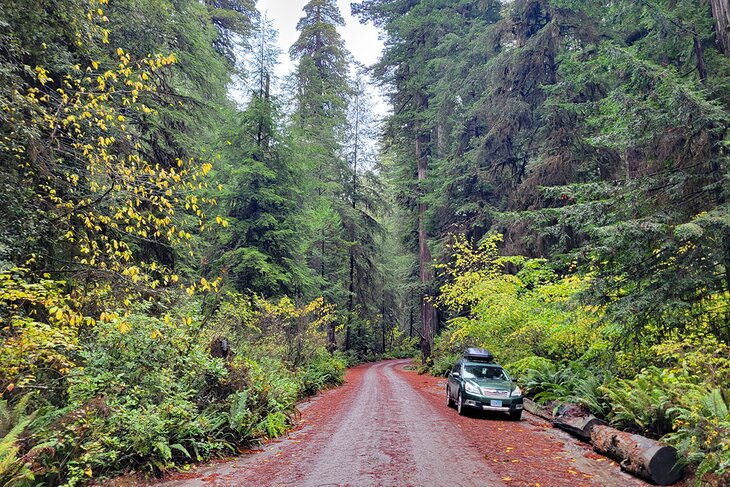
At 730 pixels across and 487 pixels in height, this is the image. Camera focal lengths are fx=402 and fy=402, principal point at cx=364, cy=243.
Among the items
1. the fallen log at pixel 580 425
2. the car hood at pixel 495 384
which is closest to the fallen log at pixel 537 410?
the car hood at pixel 495 384

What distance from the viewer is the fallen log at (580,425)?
27.2ft

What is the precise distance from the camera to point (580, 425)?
8570mm

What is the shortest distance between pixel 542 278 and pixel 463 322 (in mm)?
4010

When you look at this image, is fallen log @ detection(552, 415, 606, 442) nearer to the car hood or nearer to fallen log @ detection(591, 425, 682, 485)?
fallen log @ detection(591, 425, 682, 485)

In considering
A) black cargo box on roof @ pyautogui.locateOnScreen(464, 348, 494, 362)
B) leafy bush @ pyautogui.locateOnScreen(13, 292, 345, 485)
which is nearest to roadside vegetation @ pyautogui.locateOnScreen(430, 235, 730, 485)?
black cargo box on roof @ pyautogui.locateOnScreen(464, 348, 494, 362)

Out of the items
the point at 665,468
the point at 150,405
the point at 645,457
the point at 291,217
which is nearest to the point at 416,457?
the point at 645,457

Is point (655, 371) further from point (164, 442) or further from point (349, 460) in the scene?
point (164, 442)

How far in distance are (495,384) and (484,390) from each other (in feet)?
1.60

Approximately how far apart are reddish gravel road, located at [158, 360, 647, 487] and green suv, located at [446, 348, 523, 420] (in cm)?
42

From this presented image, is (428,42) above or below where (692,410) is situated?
above

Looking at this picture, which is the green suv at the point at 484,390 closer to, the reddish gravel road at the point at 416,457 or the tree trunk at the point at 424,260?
the reddish gravel road at the point at 416,457

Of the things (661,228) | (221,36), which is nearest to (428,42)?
(221,36)

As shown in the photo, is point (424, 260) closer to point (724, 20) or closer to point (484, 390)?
point (484, 390)

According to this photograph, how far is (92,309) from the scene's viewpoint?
25.1 ft
